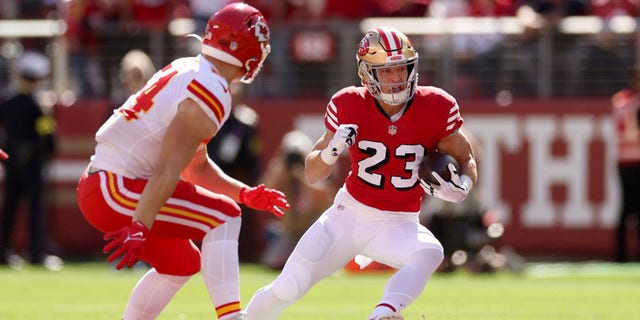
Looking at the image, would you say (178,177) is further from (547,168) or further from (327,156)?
(547,168)

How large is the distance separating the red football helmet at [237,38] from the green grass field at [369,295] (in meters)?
2.36

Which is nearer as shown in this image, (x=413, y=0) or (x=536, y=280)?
(x=536, y=280)

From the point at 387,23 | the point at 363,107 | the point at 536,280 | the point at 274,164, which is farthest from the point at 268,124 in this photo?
the point at 363,107

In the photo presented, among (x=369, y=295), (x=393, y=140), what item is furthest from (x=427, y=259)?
(x=369, y=295)

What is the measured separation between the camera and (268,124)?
612 inches

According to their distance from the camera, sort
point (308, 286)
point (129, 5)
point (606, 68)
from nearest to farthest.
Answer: point (308, 286) < point (606, 68) < point (129, 5)

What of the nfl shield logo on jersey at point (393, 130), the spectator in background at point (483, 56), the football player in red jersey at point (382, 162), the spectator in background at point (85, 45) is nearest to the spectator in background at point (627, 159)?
the spectator in background at point (483, 56)

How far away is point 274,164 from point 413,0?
2.42 metres

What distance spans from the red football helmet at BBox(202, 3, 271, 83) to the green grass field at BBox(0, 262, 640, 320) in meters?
2.36

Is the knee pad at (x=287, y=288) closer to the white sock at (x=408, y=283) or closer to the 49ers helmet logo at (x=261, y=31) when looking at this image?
the white sock at (x=408, y=283)

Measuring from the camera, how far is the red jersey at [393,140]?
7.21m

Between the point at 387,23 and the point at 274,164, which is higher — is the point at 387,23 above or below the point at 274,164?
above

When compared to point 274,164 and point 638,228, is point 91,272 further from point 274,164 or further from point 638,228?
point 638,228

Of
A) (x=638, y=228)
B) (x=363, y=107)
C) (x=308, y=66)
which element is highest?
(x=363, y=107)
